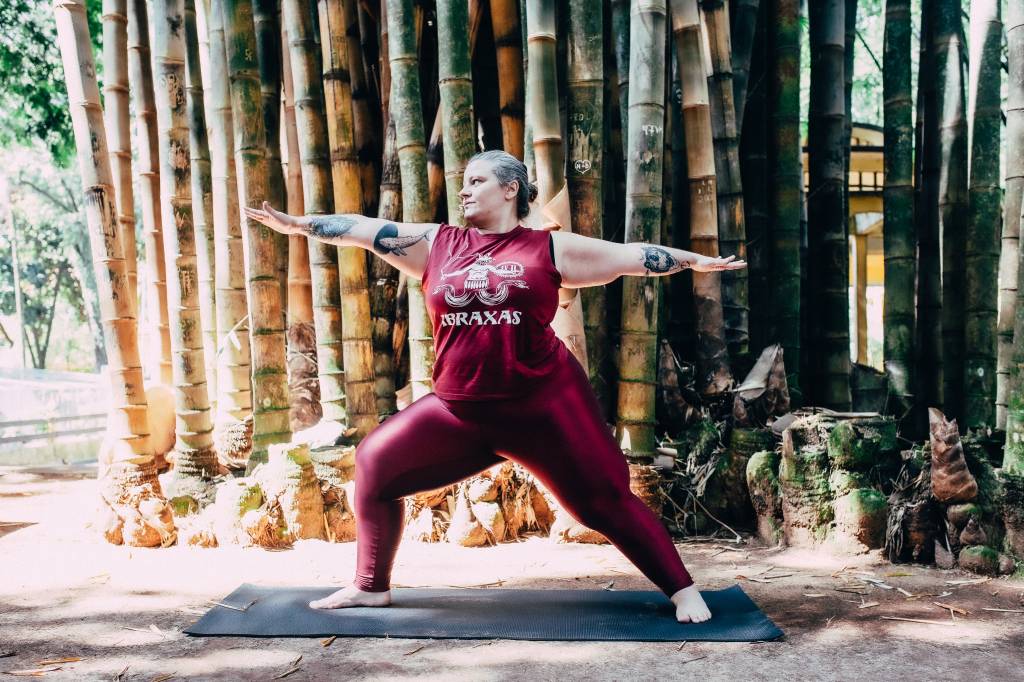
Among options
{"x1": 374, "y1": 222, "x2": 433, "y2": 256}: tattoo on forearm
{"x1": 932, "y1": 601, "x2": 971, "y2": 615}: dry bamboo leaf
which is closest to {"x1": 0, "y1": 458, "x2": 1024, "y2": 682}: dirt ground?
{"x1": 932, "y1": 601, "x2": 971, "y2": 615}: dry bamboo leaf

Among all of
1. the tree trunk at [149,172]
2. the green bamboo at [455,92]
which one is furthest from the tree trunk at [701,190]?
the tree trunk at [149,172]

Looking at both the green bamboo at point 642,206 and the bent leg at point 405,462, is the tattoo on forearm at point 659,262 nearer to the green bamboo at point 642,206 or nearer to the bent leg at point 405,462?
the bent leg at point 405,462

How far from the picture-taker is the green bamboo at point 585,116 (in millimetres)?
3283

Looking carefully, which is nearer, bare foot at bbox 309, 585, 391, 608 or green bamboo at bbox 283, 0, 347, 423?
bare foot at bbox 309, 585, 391, 608

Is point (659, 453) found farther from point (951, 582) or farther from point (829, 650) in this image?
point (829, 650)

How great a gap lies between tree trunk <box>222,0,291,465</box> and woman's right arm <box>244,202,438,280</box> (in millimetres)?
1102

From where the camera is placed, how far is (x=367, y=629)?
7.71 feet

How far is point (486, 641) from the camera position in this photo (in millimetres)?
Result: 2273

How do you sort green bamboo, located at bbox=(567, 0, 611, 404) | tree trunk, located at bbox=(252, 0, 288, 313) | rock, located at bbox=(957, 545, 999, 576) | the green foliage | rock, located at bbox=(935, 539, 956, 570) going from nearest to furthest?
1. rock, located at bbox=(957, 545, 999, 576)
2. rock, located at bbox=(935, 539, 956, 570)
3. green bamboo, located at bbox=(567, 0, 611, 404)
4. tree trunk, located at bbox=(252, 0, 288, 313)
5. the green foliage

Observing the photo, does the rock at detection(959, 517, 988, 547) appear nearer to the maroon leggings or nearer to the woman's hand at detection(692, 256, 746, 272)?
the maroon leggings

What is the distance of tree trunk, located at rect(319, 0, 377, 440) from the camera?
362 cm

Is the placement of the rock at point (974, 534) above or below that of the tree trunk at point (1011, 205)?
below

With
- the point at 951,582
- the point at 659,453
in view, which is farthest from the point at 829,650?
the point at 659,453

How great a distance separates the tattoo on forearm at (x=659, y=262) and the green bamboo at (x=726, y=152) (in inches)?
65.5
